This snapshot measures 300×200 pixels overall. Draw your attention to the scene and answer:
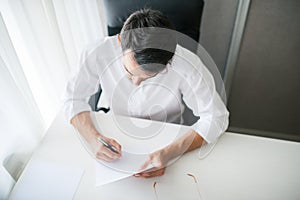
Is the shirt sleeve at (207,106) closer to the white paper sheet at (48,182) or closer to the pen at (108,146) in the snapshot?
the pen at (108,146)

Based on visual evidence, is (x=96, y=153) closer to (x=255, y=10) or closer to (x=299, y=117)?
(x=255, y=10)

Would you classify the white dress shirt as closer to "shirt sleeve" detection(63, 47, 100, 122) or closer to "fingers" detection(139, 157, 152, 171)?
"shirt sleeve" detection(63, 47, 100, 122)

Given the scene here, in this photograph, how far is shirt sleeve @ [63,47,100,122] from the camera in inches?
35.4

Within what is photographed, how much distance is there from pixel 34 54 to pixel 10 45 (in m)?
0.15

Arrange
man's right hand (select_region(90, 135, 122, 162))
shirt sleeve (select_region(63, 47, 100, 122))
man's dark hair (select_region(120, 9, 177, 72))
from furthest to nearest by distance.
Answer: shirt sleeve (select_region(63, 47, 100, 122)) < man's right hand (select_region(90, 135, 122, 162)) < man's dark hair (select_region(120, 9, 177, 72))

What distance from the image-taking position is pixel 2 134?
787mm

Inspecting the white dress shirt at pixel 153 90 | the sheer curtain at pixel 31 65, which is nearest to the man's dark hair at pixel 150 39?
the white dress shirt at pixel 153 90

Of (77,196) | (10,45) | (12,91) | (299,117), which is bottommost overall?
(299,117)

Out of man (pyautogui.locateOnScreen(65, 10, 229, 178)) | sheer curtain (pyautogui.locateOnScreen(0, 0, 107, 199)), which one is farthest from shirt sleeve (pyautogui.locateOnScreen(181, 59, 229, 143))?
sheer curtain (pyautogui.locateOnScreen(0, 0, 107, 199))

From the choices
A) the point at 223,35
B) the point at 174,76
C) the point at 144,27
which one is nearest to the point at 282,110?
the point at 223,35

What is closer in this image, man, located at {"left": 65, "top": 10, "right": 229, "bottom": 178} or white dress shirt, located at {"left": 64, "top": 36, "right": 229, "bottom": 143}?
man, located at {"left": 65, "top": 10, "right": 229, "bottom": 178}

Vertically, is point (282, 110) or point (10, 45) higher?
point (10, 45)

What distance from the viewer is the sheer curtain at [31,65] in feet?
2.59

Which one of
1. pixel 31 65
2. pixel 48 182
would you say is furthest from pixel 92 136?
pixel 31 65
